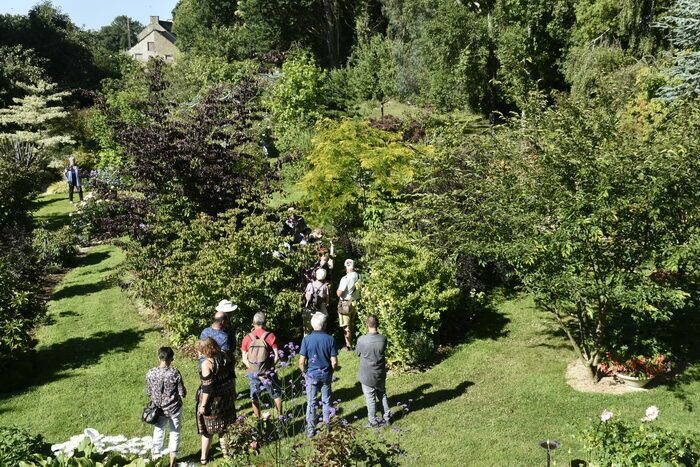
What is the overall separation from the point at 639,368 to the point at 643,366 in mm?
59

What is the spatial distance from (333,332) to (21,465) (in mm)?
5991

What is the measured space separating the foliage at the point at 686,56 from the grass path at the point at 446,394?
743 cm

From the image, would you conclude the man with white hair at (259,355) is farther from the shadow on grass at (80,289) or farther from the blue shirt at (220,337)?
the shadow on grass at (80,289)

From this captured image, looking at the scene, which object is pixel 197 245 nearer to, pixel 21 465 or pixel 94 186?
pixel 94 186

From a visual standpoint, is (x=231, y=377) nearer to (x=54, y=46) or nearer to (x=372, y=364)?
(x=372, y=364)

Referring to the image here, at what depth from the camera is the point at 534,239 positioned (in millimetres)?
7707

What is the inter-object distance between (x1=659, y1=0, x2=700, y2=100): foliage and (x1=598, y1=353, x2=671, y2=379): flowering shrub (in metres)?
8.23

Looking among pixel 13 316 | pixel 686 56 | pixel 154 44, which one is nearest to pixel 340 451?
pixel 13 316

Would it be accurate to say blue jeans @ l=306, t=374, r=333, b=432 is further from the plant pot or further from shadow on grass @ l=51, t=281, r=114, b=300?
shadow on grass @ l=51, t=281, r=114, b=300

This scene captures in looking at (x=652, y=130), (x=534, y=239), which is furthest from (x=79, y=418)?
(x=652, y=130)

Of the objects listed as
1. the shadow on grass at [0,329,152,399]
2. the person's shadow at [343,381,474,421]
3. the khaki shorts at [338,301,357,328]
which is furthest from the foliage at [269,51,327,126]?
the person's shadow at [343,381,474,421]

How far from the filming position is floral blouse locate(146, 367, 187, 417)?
6.83 m

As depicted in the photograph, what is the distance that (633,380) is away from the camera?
8.07 metres

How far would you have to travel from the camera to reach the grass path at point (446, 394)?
7.17m
